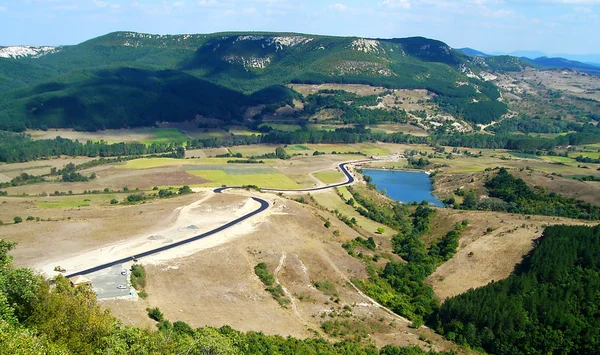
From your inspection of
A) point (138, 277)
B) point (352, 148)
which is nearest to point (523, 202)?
point (352, 148)

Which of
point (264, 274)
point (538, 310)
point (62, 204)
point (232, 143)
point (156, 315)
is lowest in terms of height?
point (232, 143)

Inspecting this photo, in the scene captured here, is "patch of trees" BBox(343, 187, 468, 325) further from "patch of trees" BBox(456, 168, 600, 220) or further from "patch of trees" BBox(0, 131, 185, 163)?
"patch of trees" BBox(0, 131, 185, 163)

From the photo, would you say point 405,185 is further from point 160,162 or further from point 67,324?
point 67,324

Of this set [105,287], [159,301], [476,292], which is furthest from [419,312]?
[105,287]

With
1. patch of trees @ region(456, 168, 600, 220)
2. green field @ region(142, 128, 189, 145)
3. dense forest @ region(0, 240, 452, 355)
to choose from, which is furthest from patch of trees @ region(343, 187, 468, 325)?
green field @ region(142, 128, 189, 145)

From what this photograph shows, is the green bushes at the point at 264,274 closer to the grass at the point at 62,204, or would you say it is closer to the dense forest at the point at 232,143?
the grass at the point at 62,204

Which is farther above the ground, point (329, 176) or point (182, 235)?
point (182, 235)
